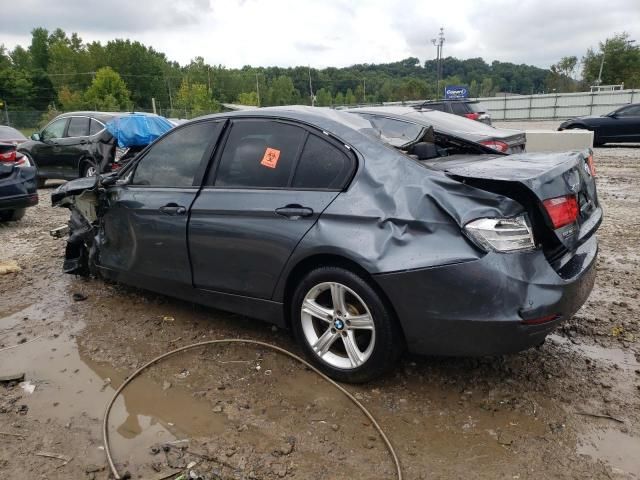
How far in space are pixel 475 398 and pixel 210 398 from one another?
157 cm

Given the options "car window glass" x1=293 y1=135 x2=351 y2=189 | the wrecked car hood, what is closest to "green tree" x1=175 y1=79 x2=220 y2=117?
the wrecked car hood

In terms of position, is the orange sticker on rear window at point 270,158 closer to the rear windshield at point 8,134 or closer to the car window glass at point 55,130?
the car window glass at point 55,130

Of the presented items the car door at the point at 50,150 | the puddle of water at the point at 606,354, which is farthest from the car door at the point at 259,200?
the car door at the point at 50,150

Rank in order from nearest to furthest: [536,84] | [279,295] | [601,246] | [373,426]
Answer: [373,426] → [279,295] → [601,246] → [536,84]

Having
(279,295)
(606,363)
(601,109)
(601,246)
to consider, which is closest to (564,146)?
(601,246)

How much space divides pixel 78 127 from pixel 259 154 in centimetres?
885

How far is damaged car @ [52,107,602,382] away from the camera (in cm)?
258

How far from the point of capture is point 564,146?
14656mm

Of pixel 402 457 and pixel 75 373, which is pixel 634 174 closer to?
pixel 402 457

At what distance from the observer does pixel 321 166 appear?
10.2 ft

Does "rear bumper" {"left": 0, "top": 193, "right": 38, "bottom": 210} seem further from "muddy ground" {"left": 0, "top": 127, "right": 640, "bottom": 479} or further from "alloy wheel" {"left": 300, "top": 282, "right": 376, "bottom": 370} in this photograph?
"alloy wheel" {"left": 300, "top": 282, "right": 376, "bottom": 370}

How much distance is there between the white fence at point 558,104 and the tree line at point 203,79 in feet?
83.6

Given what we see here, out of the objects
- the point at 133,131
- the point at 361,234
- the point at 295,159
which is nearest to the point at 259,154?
the point at 295,159

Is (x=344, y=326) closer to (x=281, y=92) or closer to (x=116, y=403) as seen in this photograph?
(x=116, y=403)
